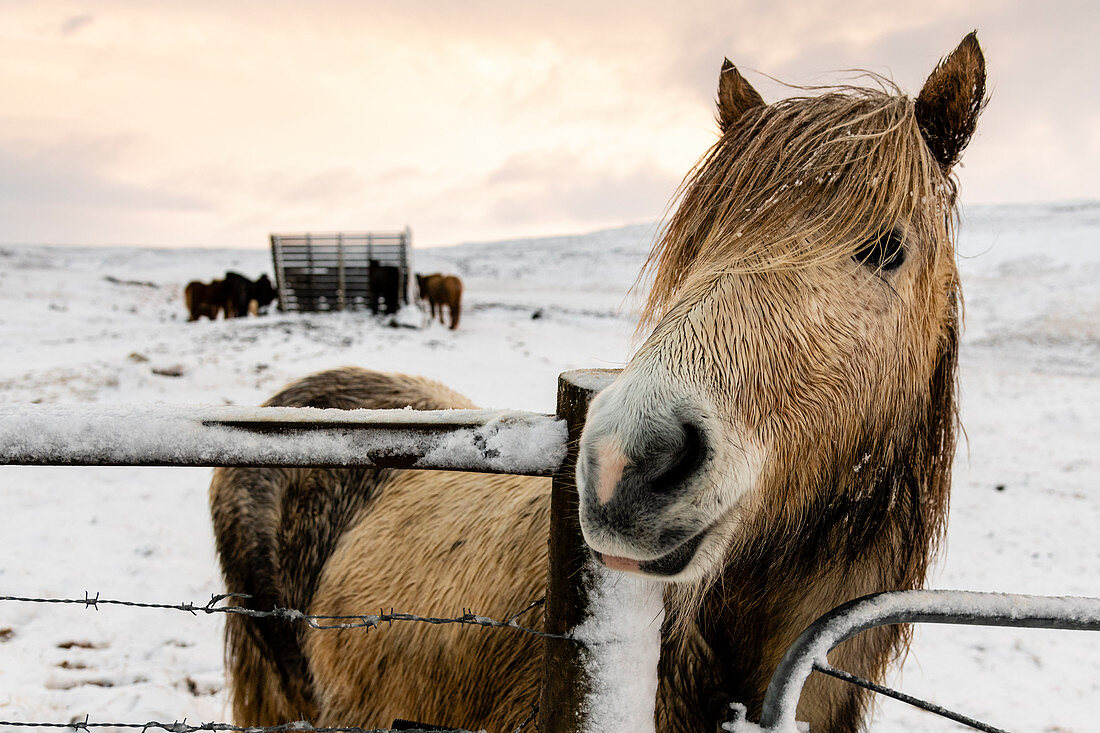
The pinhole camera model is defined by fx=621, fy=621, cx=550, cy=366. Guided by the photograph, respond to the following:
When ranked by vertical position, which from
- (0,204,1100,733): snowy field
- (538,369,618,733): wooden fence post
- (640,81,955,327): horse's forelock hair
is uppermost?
(640,81,955,327): horse's forelock hair

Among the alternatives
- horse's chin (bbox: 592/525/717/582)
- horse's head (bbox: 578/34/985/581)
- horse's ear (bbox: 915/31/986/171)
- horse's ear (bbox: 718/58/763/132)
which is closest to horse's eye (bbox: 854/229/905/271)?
horse's head (bbox: 578/34/985/581)

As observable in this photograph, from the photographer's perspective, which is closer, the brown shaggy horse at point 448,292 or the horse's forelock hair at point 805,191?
the horse's forelock hair at point 805,191

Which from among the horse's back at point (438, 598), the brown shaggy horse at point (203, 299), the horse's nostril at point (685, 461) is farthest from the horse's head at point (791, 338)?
the brown shaggy horse at point (203, 299)

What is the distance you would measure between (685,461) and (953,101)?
1.28 metres

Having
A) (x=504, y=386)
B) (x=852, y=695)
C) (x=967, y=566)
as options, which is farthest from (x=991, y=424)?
(x=852, y=695)

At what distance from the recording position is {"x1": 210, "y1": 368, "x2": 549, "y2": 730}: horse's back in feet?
6.42

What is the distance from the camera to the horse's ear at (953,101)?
155 centimetres

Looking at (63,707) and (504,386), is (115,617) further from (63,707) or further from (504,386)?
(504,386)

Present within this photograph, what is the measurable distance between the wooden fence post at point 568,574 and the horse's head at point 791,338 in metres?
0.12

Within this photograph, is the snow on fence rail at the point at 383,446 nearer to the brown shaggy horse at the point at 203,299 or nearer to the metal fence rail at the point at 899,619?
the metal fence rail at the point at 899,619

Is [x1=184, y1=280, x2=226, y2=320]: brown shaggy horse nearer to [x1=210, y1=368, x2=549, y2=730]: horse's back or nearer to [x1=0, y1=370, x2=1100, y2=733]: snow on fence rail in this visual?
[x1=210, y1=368, x2=549, y2=730]: horse's back

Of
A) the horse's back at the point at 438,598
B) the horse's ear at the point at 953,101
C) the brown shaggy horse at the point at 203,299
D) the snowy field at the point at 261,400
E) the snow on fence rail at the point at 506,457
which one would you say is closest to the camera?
the snow on fence rail at the point at 506,457

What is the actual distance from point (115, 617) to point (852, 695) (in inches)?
158

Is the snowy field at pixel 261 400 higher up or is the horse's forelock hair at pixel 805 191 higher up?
the horse's forelock hair at pixel 805 191
